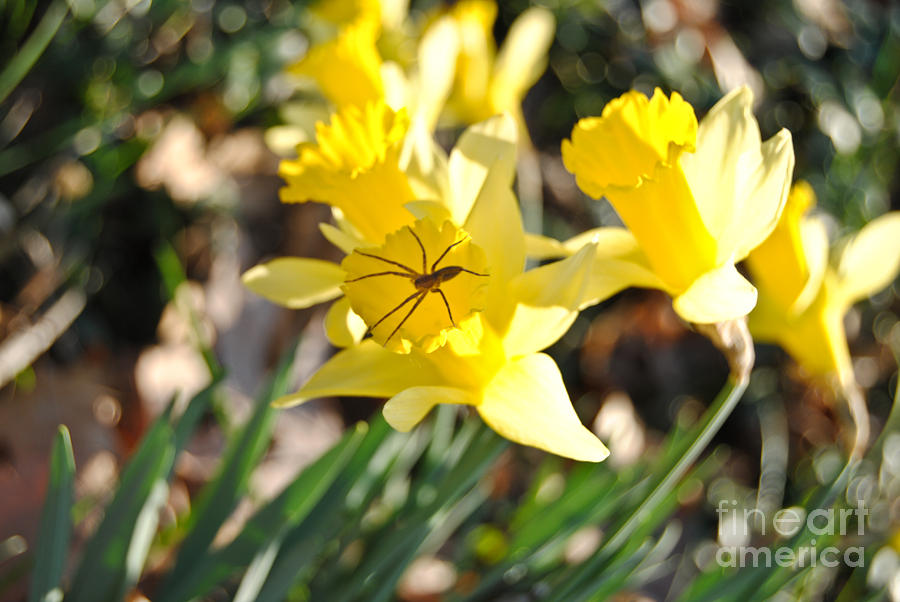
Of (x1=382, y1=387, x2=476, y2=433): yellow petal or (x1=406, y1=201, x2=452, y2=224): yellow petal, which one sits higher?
(x1=406, y1=201, x2=452, y2=224): yellow petal

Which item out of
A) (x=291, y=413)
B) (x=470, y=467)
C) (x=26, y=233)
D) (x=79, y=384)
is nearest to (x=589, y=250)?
(x=470, y=467)

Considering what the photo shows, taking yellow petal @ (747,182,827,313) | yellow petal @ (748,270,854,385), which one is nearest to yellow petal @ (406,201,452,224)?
yellow petal @ (747,182,827,313)

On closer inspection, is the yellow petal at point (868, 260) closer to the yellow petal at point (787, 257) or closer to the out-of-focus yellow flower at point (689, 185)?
the yellow petal at point (787, 257)

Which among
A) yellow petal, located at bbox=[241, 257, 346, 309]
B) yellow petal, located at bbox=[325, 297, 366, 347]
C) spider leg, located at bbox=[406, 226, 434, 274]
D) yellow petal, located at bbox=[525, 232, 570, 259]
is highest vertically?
spider leg, located at bbox=[406, 226, 434, 274]

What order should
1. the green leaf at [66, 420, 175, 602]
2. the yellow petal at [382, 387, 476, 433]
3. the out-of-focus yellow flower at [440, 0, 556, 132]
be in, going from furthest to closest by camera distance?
the out-of-focus yellow flower at [440, 0, 556, 132] → the green leaf at [66, 420, 175, 602] → the yellow petal at [382, 387, 476, 433]

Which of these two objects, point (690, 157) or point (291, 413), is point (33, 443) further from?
point (690, 157)

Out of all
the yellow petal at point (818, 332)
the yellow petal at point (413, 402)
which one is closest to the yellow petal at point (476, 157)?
the yellow petal at point (413, 402)

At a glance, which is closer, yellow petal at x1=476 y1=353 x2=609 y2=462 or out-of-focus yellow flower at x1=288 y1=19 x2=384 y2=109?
yellow petal at x1=476 y1=353 x2=609 y2=462

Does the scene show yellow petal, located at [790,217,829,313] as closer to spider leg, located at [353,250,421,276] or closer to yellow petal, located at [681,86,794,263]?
yellow petal, located at [681,86,794,263]
